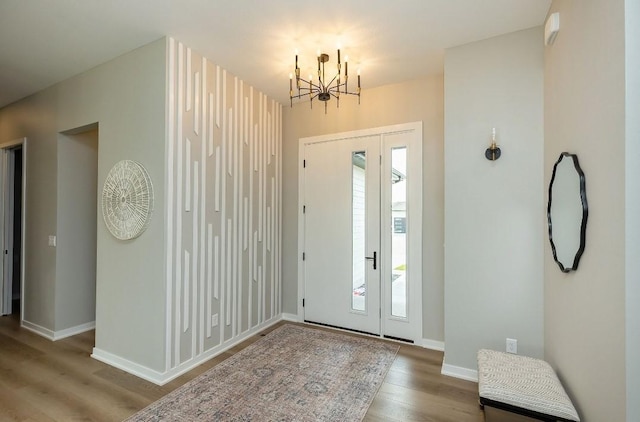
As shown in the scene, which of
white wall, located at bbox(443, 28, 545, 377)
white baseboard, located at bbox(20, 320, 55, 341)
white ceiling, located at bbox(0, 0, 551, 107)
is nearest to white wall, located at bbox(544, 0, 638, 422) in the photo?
white wall, located at bbox(443, 28, 545, 377)

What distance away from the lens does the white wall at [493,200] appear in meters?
2.36

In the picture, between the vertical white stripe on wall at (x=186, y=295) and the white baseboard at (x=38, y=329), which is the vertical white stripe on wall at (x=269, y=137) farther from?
the white baseboard at (x=38, y=329)

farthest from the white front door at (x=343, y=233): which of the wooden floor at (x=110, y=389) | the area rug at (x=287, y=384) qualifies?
the wooden floor at (x=110, y=389)

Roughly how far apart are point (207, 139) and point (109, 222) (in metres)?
1.20

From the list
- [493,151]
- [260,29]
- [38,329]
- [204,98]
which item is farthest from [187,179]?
[38,329]

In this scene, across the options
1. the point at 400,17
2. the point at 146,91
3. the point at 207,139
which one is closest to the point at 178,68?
the point at 146,91

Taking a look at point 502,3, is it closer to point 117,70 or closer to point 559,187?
point 559,187

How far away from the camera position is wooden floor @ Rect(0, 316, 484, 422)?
83.2 inches

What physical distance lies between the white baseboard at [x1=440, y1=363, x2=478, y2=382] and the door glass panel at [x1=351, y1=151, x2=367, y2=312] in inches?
43.3

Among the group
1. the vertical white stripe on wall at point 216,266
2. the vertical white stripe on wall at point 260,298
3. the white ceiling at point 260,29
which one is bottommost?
the vertical white stripe on wall at point 260,298

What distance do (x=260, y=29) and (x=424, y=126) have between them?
1856mm

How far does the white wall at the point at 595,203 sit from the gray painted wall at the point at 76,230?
14.9 ft

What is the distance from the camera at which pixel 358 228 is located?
11.8ft

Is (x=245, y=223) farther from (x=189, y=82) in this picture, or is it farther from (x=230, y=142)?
(x=189, y=82)
